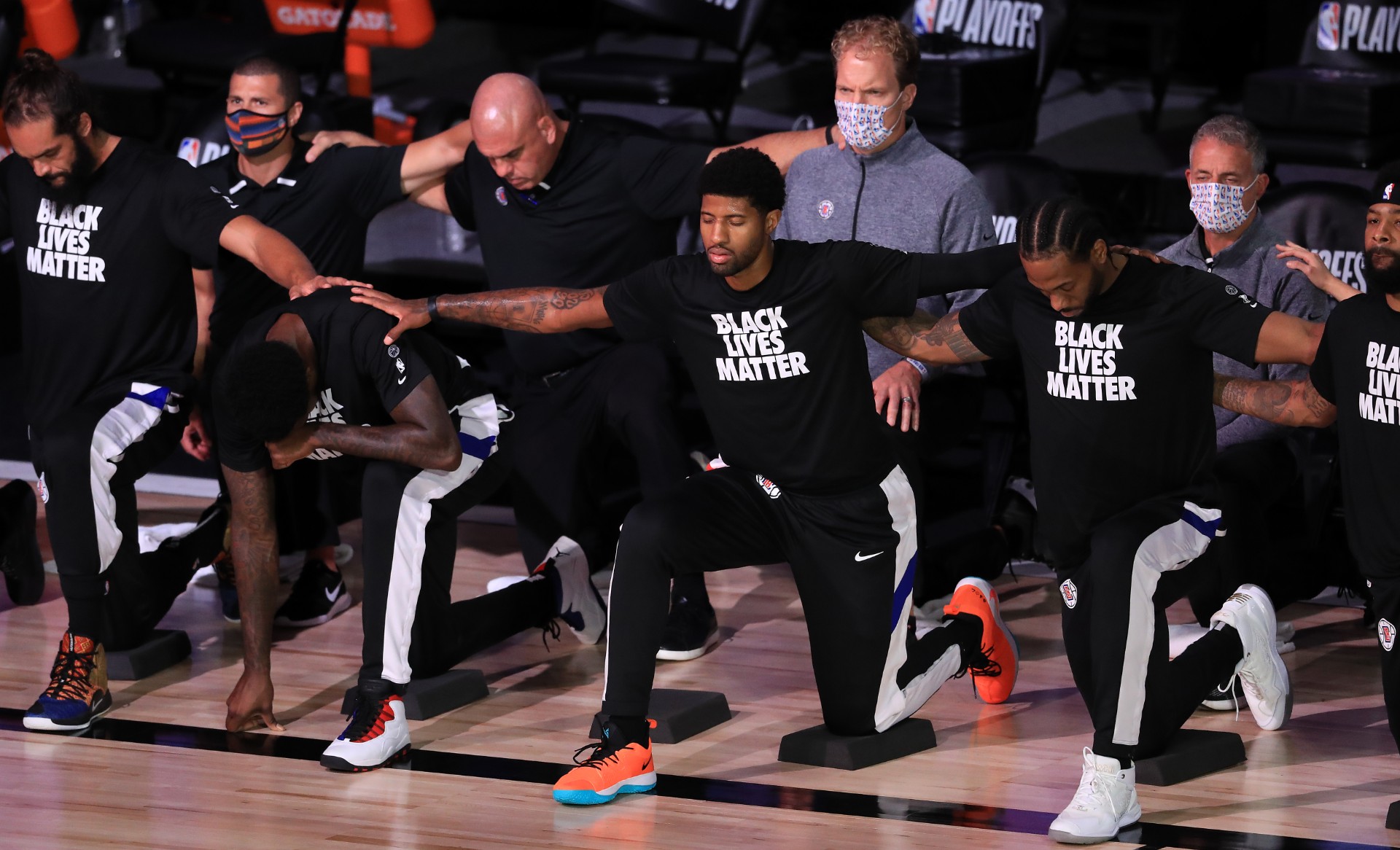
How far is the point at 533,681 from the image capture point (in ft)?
16.9

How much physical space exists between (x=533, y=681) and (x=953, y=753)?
119 centimetres

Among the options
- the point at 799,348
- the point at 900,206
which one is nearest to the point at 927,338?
the point at 799,348

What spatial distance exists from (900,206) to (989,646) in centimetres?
119

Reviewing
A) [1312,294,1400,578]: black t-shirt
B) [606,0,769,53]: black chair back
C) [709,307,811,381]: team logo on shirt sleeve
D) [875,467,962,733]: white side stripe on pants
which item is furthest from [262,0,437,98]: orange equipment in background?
[1312,294,1400,578]: black t-shirt

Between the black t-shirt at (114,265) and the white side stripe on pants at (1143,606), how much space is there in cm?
252

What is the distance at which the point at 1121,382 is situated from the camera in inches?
164

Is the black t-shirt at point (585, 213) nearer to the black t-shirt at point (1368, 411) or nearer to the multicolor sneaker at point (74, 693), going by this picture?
the multicolor sneaker at point (74, 693)

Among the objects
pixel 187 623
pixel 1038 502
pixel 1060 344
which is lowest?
pixel 187 623

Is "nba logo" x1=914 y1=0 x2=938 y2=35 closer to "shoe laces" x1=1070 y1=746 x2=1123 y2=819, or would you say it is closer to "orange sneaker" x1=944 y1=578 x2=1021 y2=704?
"orange sneaker" x1=944 y1=578 x2=1021 y2=704

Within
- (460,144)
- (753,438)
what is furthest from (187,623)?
(753,438)

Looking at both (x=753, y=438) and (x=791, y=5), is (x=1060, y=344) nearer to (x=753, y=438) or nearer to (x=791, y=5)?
(x=753, y=438)

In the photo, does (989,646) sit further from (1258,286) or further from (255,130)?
(255,130)

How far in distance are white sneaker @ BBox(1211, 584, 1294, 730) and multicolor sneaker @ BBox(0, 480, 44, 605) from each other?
11.1 feet

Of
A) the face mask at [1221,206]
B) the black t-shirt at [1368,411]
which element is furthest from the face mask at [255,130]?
the black t-shirt at [1368,411]
